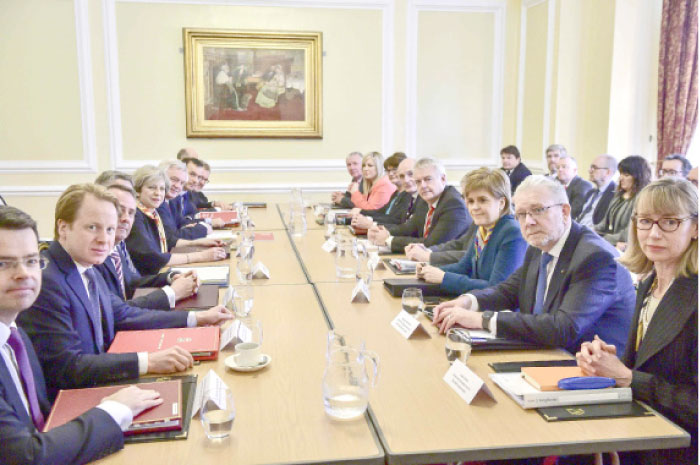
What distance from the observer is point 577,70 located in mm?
7125

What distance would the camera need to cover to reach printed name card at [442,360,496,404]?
1.75 meters

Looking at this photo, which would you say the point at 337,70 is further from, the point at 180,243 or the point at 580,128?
the point at 180,243

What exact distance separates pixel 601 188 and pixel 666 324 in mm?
4631

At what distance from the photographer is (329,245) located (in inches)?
162

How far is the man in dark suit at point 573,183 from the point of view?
21.2 ft

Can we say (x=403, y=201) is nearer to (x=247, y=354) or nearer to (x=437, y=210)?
(x=437, y=210)

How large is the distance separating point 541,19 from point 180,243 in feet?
17.1

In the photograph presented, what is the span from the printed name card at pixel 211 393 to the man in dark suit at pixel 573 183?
5.50 meters

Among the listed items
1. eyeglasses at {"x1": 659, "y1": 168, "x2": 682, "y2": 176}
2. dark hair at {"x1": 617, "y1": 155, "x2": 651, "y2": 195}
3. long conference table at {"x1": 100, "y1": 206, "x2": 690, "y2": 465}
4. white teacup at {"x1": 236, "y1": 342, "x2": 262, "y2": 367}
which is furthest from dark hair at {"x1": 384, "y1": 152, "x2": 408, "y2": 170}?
white teacup at {"x1": 236, "y1": 342, "x2": 262, "y2": 367}

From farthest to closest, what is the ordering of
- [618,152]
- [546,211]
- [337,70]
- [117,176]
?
[337,70], [618,152], [117,176], [546,211]

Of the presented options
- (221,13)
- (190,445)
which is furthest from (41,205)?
(190,445)

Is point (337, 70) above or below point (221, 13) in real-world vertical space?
below

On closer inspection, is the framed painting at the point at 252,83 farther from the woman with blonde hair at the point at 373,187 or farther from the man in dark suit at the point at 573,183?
the man in dark suit at the point at 573,183

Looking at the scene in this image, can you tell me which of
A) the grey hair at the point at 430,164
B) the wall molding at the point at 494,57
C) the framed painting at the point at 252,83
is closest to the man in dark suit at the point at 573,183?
the wall molding at the point at 494,57
